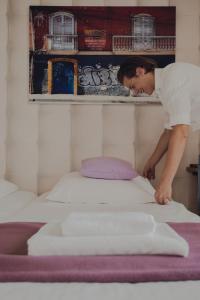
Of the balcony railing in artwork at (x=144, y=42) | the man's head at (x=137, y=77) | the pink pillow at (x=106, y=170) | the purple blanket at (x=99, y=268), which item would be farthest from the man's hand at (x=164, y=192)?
the balcony railing in artwork at (x=144, y=42)

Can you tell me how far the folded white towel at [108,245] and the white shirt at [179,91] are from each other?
3.24ft

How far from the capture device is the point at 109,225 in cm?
108

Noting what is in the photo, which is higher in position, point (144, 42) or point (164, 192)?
point (144, 42)

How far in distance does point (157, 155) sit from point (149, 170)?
0.39 ft

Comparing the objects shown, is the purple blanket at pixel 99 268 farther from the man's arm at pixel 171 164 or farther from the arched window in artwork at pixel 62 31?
the arched window in artwork at pixel 62 31

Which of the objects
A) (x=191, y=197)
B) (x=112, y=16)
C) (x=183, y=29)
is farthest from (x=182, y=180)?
(x=112, y=16)

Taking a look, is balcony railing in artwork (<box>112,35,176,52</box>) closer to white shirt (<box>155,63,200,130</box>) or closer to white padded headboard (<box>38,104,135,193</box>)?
white padded headboard (<box>38,104,135,193</box>)

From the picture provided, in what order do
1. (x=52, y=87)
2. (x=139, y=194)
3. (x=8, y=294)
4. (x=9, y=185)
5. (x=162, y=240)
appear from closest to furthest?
(x=8, y=294) < (x=162, y=240) < (x=139, y=194) < (x=9, y=185) < (x=52, y=87)

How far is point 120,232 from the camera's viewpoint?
106cm

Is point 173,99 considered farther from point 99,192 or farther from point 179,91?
point 99,192

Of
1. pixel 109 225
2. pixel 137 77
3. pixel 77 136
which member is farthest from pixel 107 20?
pixel 109 225

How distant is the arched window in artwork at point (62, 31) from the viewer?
2678 millimetres

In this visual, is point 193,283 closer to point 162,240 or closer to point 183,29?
point 162,240

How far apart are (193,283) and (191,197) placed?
1839 mm
